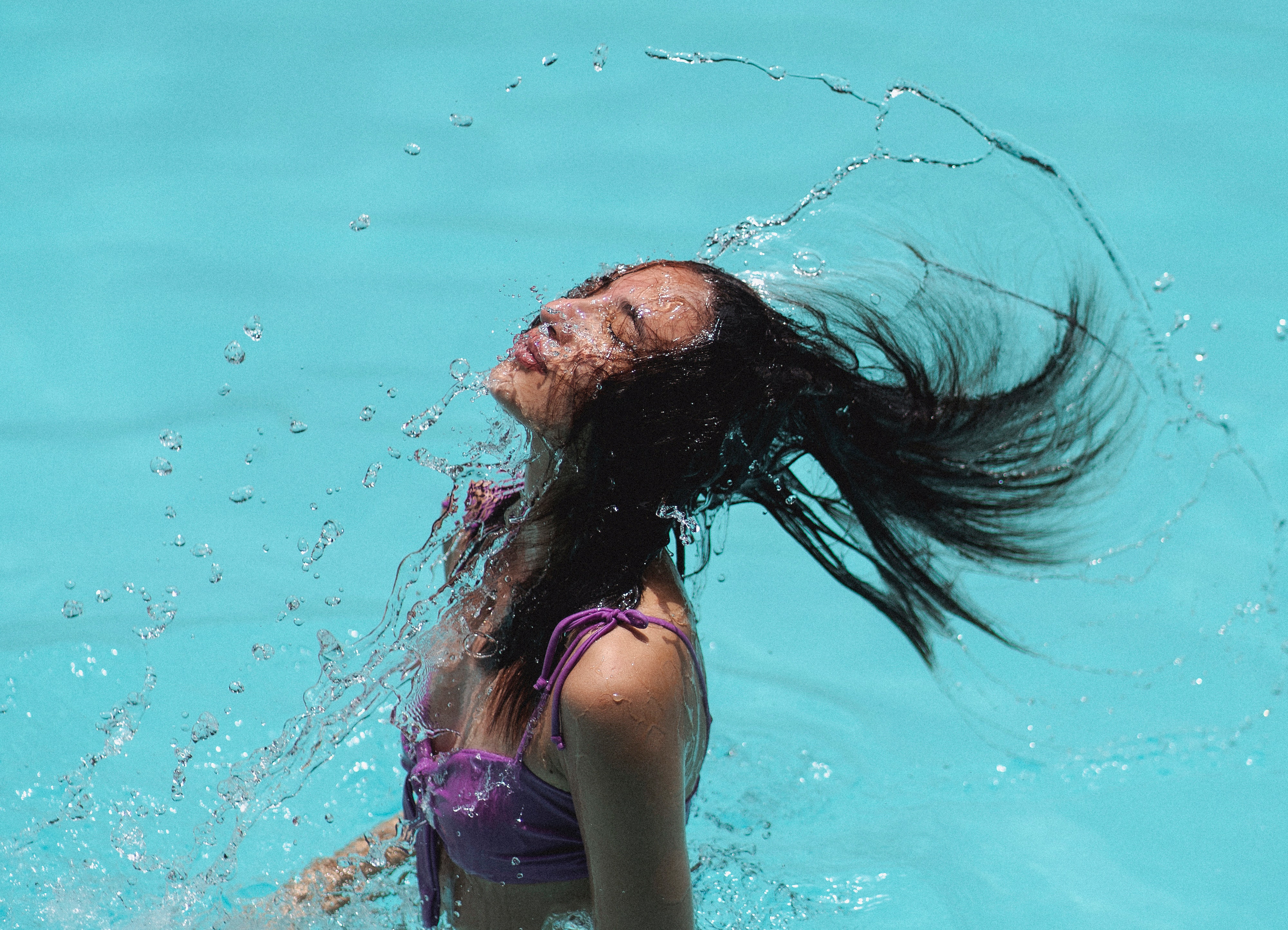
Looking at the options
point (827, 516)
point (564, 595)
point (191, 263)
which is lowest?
point (564, 595)

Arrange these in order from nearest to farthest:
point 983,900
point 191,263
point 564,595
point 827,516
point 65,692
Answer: point 564,595, point 827,516, point 983,900, point 65,692, point 191,263

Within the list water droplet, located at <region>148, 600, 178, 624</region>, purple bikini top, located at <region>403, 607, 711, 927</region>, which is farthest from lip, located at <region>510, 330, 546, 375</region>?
water droplet, located at <region>148, 600, 178, 624</region>

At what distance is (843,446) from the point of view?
199 cm

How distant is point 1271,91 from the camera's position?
5.37m

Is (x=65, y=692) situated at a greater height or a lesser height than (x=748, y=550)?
lesser

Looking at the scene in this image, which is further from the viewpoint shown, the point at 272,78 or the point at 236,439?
the point at 272,78

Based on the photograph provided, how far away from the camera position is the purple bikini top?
1705 mm

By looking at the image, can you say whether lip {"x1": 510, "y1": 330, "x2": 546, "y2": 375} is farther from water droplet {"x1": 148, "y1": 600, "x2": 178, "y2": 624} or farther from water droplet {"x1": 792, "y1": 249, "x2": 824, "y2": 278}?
water droplet {"x1": 148, "y1": 600, "x2": 178, "y2": 624}

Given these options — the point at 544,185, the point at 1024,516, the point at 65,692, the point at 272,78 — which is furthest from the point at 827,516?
the point at 272,78

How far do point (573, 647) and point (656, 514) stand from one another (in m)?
0.22

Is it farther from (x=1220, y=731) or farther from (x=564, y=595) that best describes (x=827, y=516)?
(x=1220, y=731)

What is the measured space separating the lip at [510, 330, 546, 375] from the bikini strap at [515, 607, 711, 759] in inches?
12.7

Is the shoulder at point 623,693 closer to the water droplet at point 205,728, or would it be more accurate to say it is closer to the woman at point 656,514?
the woman at point 656,514

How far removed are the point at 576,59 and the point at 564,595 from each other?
396cm
